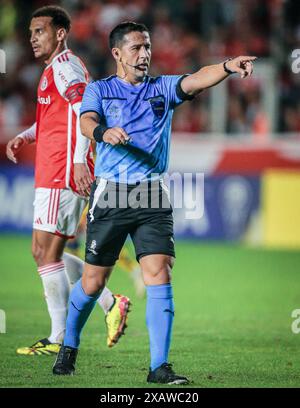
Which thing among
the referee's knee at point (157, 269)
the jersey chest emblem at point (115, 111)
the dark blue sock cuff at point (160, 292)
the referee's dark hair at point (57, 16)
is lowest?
the dark blue sock cuff at point (160, 292)

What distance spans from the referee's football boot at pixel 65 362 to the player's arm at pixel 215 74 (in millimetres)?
1899

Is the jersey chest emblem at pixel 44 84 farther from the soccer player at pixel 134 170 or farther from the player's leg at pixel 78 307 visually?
the player's leg at pixel 78 307

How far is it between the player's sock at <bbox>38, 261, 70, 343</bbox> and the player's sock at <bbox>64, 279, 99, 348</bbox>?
3.04ft

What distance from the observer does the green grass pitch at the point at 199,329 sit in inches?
253

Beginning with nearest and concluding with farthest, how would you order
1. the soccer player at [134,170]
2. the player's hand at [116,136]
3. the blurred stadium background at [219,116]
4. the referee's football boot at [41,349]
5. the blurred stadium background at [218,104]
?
the player's hand at [116,136] → the soccer player at [134,170] → the referee's football boot at [41,349] → the blurred stadium background at [219,116] → the blurred stadium background at [218,104]

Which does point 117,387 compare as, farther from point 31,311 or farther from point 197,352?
point 31,311

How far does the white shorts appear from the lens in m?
7.43

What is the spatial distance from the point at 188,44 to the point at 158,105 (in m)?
13.0

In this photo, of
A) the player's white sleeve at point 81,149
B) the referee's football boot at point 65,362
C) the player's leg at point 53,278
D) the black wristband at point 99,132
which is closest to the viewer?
the black wristband at point 99,132

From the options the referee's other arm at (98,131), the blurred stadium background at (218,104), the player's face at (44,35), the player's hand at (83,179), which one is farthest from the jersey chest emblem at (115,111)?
the blurred stadium background at (218,104)

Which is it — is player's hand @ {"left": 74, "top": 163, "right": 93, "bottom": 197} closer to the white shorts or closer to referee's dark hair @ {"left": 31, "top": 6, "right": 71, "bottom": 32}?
the white shorts

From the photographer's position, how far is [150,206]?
250 inches
